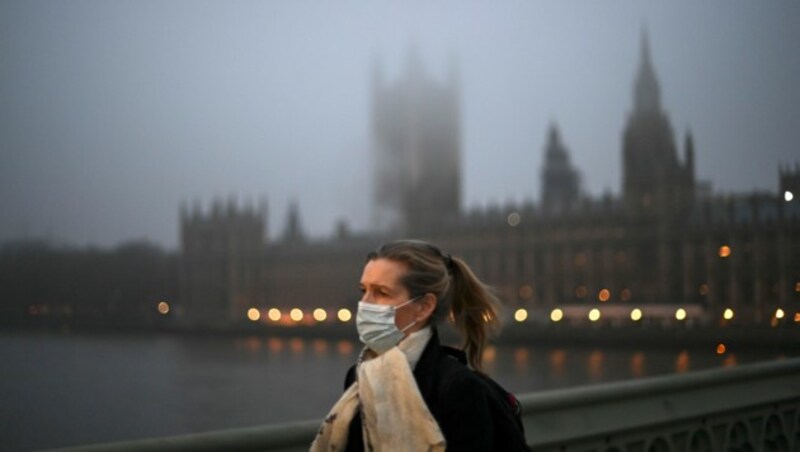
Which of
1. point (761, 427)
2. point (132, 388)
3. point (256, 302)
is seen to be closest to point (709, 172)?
point (761, 427)

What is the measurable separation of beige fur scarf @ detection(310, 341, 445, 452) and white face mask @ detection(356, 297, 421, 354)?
0.02 metres

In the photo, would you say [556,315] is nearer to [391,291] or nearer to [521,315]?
[521,315]

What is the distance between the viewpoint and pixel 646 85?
14.0 ft

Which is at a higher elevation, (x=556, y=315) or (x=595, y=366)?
(x=556, y=315)

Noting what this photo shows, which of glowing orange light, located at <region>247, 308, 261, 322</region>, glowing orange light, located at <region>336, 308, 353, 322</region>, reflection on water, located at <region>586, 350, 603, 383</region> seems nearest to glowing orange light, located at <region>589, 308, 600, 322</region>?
reflection on water, located at <region>586, 350, 603, 383</region>

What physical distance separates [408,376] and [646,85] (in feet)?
10.6

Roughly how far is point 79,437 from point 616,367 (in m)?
2.90

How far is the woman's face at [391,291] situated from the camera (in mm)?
1333

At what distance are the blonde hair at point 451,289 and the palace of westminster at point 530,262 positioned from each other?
177cm

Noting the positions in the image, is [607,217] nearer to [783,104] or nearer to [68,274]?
[783,104]

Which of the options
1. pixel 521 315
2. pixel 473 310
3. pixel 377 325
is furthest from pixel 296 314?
pixel 377 325

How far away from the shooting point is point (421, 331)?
135 centimetres

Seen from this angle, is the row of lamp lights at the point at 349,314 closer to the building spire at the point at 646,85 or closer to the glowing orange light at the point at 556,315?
the glowing orange light at the point at 556,315

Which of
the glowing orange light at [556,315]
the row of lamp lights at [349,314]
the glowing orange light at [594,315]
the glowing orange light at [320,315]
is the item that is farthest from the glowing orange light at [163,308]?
the glowing orange light at [594,315]
